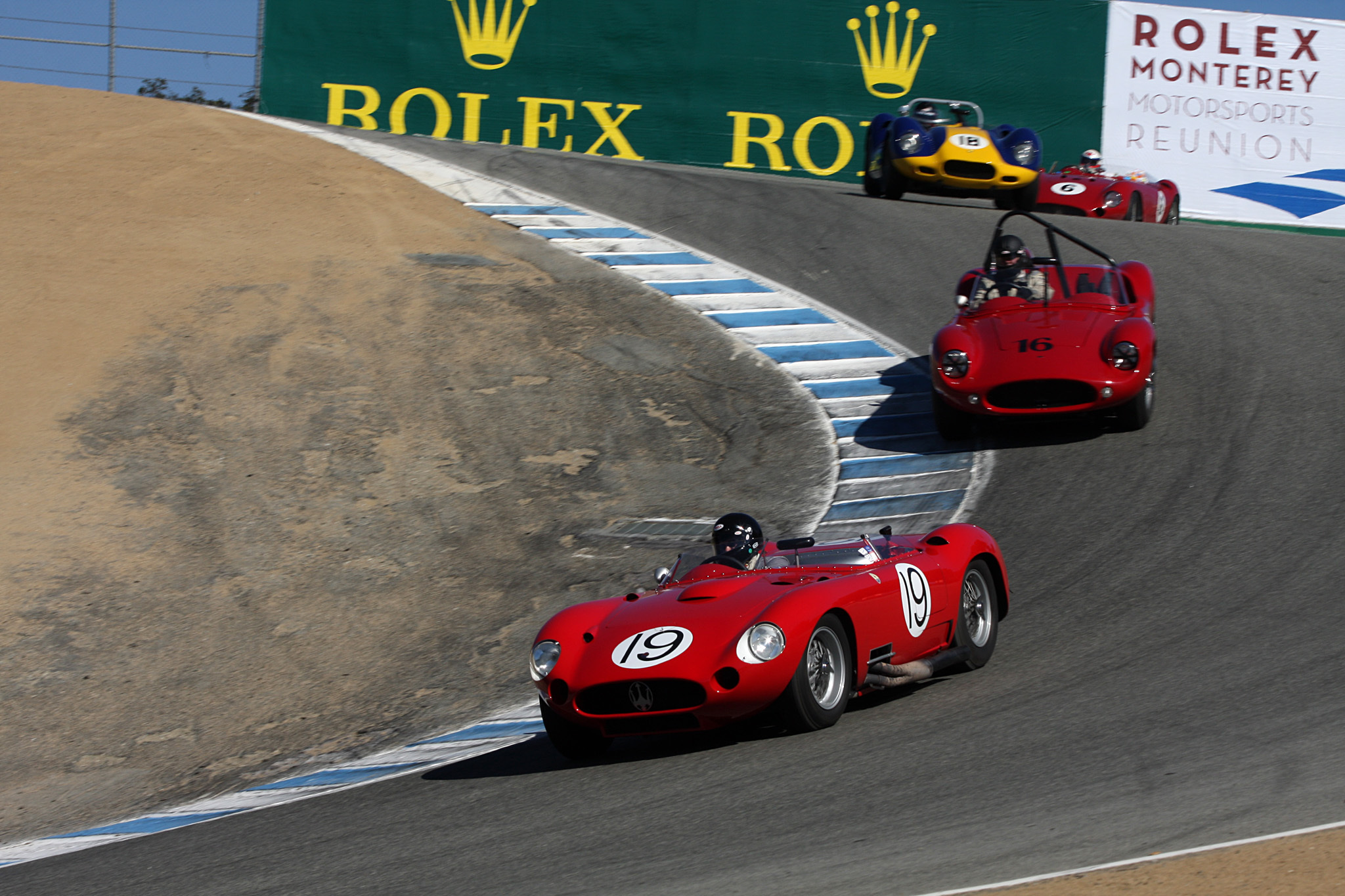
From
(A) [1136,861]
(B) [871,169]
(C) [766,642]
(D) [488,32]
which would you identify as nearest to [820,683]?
(C) [766,642]

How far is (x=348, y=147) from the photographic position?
56.9ft

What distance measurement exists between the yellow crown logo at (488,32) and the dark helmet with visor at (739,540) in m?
14.8

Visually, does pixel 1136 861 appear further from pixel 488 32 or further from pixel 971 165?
pixel 488 32

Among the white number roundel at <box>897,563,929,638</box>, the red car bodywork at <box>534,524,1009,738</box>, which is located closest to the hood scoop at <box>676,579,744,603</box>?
the red car bodywork at <box>534,524,1009,738</box>

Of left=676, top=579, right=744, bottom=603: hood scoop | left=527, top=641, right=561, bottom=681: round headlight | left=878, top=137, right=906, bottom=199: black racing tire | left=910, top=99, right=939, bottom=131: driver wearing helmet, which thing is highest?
left=910, top=99, right=939, bottom=131: driver wearing helmet

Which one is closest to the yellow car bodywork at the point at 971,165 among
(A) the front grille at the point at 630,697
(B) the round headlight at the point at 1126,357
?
(B) the round headlight at the point at 1126,357

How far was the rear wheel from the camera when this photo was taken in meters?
16.8

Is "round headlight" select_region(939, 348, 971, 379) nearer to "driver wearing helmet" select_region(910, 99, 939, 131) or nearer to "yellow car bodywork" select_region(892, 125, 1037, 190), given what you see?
"yellow car bodywork" select_region(892, 125, 1037, 190)

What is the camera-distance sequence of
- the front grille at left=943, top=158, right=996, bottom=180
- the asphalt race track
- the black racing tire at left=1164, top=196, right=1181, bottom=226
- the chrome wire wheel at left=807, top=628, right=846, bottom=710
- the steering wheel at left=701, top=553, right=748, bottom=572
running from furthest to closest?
the black racing tire at left=1164, top=196, right=1181, bottom=226 < the front grille at left=943, top=158, right=996, bottom=180 < the steering wheel at left=701, top=553, right=748, bottom=572 < the chrome wire wheel at left=807, top=628, right=846, bottom=710 < the asphalt race track

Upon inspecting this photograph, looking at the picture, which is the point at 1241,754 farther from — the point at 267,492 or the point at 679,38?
the point at 679,38

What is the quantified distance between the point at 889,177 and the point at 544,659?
39.3ft

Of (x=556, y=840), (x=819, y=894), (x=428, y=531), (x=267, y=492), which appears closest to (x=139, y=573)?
(x=267, y=492)

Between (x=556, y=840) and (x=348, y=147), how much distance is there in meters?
14.2

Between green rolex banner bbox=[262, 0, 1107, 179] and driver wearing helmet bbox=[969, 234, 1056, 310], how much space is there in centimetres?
913
